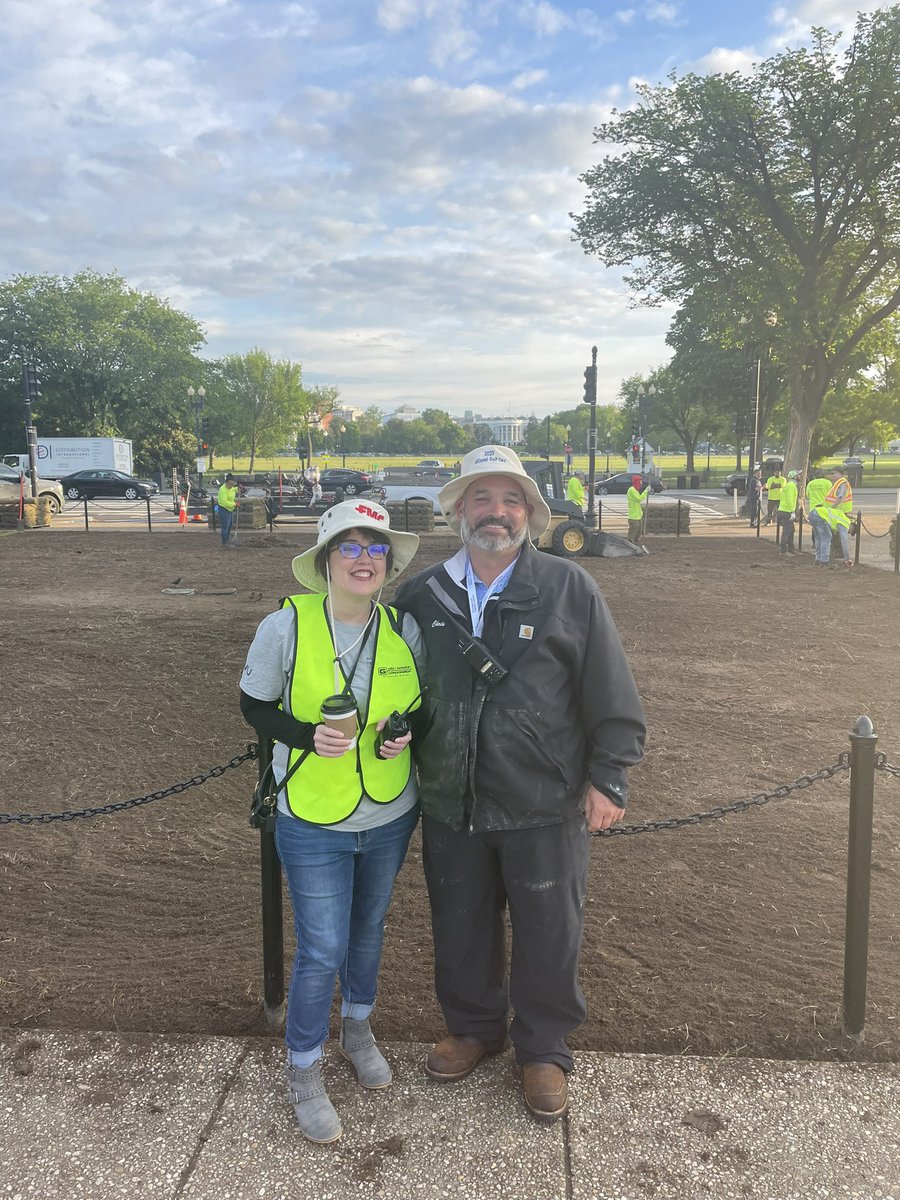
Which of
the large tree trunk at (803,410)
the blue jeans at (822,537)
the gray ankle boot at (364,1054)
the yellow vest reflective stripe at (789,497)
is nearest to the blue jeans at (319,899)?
the gray ankle boot at (364,1054)

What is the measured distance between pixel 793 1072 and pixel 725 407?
54.8m

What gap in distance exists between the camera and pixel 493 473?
9.11ft

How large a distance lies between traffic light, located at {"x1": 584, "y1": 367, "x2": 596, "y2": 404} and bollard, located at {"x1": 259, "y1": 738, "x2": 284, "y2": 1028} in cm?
2345

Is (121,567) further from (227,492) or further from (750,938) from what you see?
(750,938)

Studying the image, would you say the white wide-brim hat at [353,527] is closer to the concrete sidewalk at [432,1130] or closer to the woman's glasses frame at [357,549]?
the woman's glasses frame at [357,549]

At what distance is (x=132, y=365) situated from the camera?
5919cm

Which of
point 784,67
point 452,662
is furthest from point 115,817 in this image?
point 784,67

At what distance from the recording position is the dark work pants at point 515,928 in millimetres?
2689

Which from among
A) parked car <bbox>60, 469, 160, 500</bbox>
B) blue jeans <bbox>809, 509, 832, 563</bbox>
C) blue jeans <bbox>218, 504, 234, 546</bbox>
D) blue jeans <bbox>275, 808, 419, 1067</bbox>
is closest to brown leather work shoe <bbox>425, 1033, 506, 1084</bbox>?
blue jeans <bbox>275, 808, 419, 1067</bbox>

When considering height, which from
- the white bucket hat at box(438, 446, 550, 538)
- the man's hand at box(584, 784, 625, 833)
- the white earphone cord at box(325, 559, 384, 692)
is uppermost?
the white bucket hat at box(438, 446, 550, 538)

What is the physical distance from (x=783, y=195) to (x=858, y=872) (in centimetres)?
2952

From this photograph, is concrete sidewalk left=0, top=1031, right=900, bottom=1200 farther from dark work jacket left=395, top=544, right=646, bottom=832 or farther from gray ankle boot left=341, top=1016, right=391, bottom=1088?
dark work jacket left=395, top=544, right=646, bottom=832

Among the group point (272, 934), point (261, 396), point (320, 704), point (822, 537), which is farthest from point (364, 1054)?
point (261, 396)

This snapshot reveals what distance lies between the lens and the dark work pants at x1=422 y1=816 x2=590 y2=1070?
2.69m
